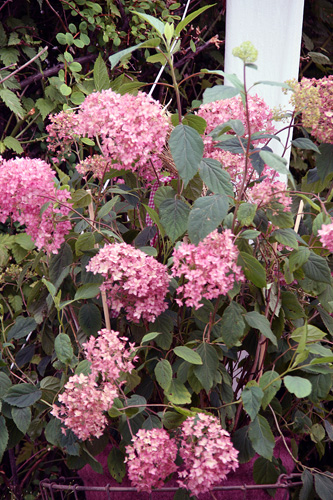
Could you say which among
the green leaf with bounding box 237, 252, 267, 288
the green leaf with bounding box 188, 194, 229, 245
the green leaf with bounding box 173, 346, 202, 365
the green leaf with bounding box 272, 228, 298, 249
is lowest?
the green leaf with bounding box 173, 346, 202, 365

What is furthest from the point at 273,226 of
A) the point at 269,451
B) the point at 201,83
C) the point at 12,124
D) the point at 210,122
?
the point at 201,83

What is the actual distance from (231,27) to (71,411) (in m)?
1.12

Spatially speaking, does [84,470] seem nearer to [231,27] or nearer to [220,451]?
[220,451]

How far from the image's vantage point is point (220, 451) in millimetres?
684

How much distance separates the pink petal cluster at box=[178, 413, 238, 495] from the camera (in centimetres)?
68

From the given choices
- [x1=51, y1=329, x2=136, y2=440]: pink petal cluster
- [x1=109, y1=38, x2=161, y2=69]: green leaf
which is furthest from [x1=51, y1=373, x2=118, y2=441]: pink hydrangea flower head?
[x1=109, y1=38, x2=161, y2=69]: green leaf

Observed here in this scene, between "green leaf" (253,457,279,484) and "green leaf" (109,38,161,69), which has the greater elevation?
"green leaf" (109,38,161,69)

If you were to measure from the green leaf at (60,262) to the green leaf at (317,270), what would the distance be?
1.24ft

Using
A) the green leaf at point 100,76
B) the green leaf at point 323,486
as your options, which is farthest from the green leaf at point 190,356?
the green leaf at point 100,76

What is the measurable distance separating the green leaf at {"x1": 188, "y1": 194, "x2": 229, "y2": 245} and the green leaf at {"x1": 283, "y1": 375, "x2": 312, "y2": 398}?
22cm

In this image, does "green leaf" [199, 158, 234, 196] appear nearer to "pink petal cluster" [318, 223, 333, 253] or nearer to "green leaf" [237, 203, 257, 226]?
"green leaf" [237, 203, 257, 226]

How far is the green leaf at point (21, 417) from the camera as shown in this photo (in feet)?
2.73

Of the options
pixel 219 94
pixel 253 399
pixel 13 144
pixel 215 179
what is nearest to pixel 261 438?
pixel 253 399

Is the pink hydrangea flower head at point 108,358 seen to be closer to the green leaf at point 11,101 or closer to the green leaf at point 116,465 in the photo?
the green leaf at point 116,465
